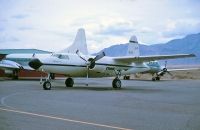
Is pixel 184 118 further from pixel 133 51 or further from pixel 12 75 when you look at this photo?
pixel 12 75

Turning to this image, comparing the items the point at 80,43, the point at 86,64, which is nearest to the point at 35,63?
the point at 86,64

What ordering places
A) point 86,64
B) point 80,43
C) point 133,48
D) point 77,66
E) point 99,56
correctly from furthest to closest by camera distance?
1. point 133,48
2. point 80,43
3. point 99,56
4. point 86,64
5. point 77,66

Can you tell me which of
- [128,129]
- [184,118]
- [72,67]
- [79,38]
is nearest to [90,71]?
[72,67]

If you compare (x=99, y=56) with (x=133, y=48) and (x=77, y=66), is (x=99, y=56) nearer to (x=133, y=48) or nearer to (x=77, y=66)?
(x=77, y=66)

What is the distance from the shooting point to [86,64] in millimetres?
25156

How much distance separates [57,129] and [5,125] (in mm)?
1370

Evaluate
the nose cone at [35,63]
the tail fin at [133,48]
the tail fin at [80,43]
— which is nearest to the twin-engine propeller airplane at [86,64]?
the nose cone at [35,63]

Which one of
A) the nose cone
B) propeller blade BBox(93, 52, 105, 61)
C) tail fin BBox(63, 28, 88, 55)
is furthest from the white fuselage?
tail fin BBox(63, 28, 88, 55)

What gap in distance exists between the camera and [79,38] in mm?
30891

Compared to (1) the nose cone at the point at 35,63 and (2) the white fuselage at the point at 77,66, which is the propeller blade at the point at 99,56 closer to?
(2) the white fuselage at the point at 77,66

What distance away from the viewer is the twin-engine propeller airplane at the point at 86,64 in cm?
2347

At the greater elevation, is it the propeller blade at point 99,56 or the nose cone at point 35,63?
the propeller blade at point 99,56

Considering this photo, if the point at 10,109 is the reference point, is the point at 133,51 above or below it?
above

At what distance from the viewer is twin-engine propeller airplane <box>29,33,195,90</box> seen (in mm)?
23470
